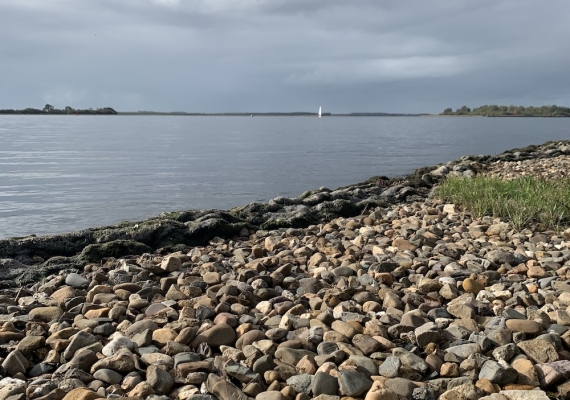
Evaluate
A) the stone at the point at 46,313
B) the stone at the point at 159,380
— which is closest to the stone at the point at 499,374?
the stone at the point at 159,380

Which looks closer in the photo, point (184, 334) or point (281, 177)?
point (184, 334)

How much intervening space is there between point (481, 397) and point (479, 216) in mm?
4956

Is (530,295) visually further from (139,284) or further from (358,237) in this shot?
(139,284)

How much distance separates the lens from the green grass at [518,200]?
670 centimetres

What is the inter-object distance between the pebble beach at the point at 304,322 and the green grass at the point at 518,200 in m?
0.36

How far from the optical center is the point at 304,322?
3818 mm

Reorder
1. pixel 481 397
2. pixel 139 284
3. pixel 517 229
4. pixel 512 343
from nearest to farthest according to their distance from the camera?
pixel 481 397
pixel 512 343
pixel 139 284
pixel 517 229

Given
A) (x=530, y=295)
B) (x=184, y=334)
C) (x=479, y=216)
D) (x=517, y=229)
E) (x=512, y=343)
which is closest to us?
(x=512, y=343)

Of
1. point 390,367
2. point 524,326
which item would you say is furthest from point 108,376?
point 524,326

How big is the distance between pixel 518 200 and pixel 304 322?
475 centimetres

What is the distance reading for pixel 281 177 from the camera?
18.1m

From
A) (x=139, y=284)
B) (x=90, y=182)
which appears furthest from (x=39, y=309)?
(x=90, y=182)

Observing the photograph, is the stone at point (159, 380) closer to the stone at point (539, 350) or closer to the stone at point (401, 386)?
the stone at point (401, 386)

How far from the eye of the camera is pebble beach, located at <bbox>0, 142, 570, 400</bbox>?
3.01 m
